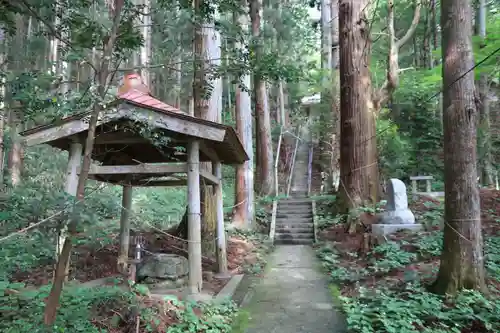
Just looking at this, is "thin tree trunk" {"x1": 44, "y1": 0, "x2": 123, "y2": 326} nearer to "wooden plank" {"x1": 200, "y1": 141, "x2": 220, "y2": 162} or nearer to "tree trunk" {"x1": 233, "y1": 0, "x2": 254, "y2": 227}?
"wooden plank" {"x1": 200, "y1": 141, "x2": 220, "y2": 162}

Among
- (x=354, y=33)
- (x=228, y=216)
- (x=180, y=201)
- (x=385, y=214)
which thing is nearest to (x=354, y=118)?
(x=354, y=33)

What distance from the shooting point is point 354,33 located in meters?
11.1

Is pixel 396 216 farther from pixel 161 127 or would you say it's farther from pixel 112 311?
pixel 112 311

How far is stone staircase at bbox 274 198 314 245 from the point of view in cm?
1155

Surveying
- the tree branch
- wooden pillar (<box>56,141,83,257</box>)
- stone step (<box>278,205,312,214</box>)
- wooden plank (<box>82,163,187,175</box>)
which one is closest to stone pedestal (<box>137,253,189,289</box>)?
wooden pillar (<box>56,141,83,257</box>)

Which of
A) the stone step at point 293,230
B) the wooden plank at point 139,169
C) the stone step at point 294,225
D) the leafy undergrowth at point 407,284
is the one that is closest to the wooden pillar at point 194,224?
the wooden plank at point 139,169

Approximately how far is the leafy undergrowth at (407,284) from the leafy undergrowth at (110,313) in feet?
6.13

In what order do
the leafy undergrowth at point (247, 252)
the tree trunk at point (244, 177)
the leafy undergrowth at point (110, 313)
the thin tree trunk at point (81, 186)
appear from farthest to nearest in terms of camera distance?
the tree trunk at point (244, 177) < the leafy undergrowth at point (247, 252) < the leafy undergrowth at point (110, 313) < the thin tree trunk at point (81, 186)

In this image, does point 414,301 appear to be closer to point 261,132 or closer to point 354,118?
point 354,118

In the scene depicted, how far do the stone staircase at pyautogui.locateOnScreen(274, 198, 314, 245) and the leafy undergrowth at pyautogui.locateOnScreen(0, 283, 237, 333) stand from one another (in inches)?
260

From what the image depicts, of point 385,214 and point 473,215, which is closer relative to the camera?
point 473,215

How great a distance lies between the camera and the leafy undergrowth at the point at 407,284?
171 inches

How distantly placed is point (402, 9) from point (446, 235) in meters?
19.4

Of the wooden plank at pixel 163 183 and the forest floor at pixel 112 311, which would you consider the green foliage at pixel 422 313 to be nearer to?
the forest floor at pixel 112 311
